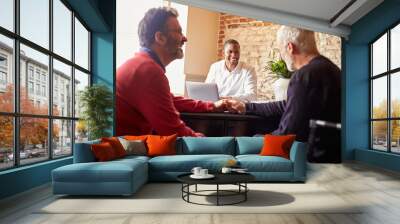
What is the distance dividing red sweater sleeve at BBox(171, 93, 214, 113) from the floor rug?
2.77 metres

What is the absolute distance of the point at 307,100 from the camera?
26.1 feet

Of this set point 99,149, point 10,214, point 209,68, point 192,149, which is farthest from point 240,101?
point 10,214

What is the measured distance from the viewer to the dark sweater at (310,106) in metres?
7.95

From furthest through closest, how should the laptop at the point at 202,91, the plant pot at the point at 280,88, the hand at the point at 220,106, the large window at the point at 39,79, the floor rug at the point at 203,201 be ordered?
1. the plant pot at the point at 280,88
2. the laptop at the point at 202,91
3. the hand at the point at 220,106
4. the large window at the point at 39,79
5. the floor rug at the point at 203,201

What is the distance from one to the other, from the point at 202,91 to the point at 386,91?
3747mm

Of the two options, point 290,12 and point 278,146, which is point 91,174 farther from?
point 290,12

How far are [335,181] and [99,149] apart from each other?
139 inches

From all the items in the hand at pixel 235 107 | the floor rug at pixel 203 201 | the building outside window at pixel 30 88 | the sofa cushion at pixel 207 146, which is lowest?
the floor rug at pixel 203 201

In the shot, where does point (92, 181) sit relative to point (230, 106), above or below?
below

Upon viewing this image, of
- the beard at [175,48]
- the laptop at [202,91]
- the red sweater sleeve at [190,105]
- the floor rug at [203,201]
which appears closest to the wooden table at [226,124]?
the red sweater sleeve at [190,105]

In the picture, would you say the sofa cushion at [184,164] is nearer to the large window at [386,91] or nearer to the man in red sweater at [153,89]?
the man in red sweater at [153,89]

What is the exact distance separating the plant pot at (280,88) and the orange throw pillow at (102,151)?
4104 millimetres

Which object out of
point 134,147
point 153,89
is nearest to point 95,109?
point 153,89

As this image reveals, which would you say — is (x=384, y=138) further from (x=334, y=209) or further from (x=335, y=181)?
(x=334, y=209)
